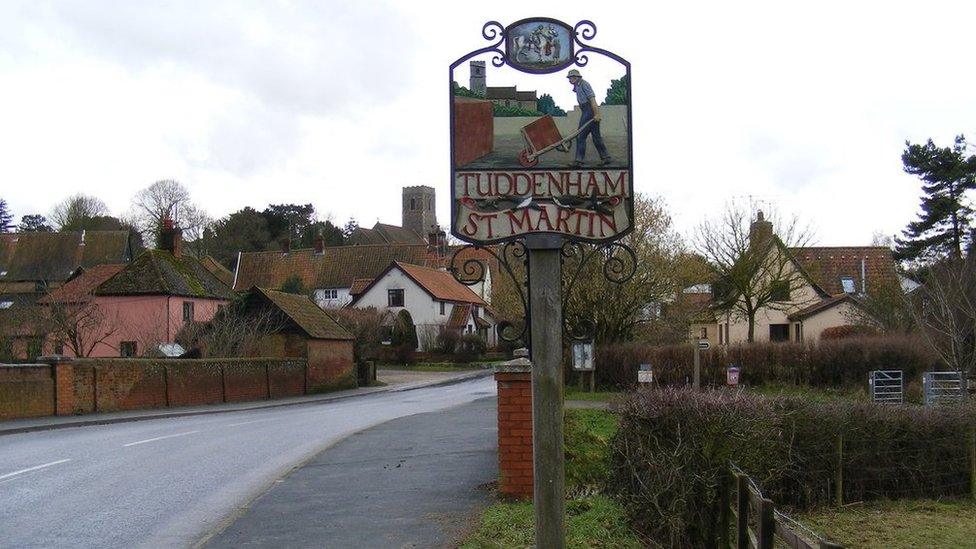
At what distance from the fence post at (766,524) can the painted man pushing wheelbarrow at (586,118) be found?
2486mm

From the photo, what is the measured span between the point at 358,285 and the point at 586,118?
69.3 meters

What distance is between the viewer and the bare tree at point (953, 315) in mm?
23848

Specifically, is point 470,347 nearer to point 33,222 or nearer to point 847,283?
point 847,283

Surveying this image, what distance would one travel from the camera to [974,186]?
4556 centimetres

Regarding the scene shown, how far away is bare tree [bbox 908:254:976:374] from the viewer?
23848 millimetres

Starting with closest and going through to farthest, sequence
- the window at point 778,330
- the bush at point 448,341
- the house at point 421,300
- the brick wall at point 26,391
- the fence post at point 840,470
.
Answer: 1. the fence post at point 840,470
2. the brick wall at point 26,391
3. the window at point 778,330
4. the bush at point 448,341
5. the house at point 421,300

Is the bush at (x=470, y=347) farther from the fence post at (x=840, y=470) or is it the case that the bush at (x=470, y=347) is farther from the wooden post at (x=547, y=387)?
the wooden post at (x=547, y=387)

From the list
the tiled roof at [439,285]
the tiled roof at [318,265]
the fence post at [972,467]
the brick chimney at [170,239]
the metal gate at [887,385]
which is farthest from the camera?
the tiled roof at [318,265]

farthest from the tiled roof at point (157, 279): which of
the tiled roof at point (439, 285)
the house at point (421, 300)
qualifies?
the tiled roof at point (439, 285)

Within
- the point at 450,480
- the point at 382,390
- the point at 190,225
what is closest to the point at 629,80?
the point at 450,480

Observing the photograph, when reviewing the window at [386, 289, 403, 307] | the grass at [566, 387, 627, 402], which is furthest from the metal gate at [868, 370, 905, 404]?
the window at [386, 289, 403, 307]

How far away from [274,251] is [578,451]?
75191 mm

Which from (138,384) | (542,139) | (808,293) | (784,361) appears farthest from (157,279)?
(542,139)

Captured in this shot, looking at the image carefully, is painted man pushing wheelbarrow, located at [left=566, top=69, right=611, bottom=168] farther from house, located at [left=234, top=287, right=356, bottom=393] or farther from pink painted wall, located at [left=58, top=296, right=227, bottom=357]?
pink painted wall, located at [left=58, top=296, right=227, bottom=357]
